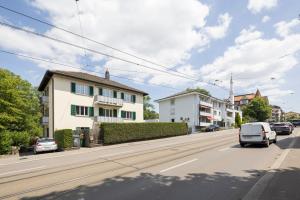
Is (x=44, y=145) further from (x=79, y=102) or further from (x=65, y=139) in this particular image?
(x=79, y=102)

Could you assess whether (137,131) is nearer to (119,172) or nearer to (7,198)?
(119,172)

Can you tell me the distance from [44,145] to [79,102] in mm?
13035

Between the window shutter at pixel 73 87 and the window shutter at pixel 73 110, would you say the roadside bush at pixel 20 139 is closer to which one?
the window shutter at pixel 73 110

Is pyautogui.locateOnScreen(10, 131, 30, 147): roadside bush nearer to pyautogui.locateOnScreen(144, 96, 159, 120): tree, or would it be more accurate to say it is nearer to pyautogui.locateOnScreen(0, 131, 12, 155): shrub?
pyautogui.locateOnScreen(0, 131, 12, 155): shrub

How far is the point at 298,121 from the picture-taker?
69.7m

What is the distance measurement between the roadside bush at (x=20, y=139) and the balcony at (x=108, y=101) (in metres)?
12.0

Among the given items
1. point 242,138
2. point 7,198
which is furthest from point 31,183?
point 242,138

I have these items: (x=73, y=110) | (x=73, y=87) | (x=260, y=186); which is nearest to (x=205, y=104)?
(x=73, y=87)

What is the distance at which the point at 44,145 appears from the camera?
26375mm

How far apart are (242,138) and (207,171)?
1090 cm

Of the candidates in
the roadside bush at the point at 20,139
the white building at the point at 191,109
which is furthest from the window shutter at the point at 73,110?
the white building at the point at 191,109

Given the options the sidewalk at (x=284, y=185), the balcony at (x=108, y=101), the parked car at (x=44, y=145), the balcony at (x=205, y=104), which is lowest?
the parked car at (x=44, y=145)

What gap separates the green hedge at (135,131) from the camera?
106 feet

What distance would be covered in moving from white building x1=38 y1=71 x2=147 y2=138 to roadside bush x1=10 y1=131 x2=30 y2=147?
17.4ft
